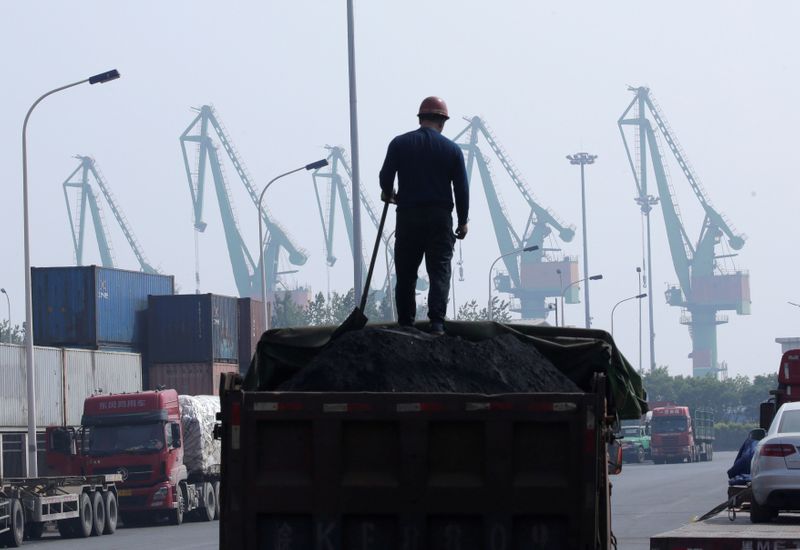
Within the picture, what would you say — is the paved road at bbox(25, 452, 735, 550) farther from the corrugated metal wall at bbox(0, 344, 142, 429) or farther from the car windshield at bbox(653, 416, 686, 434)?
the car windshield at bbox(653, 416, 686, 434)

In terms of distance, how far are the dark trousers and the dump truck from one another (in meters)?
1.69

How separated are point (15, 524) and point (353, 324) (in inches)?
752

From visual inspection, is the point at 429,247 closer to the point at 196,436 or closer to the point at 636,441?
the point at 196,436

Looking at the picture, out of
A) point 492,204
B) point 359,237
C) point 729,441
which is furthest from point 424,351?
point 492,204

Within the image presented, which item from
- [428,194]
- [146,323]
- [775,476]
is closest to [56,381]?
[146,323]

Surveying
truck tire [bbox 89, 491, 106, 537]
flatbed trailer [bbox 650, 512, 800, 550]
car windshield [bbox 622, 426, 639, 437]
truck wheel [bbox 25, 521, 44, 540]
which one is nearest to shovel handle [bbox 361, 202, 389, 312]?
flatbed trailer [bbox 650, 512, 800, 550]

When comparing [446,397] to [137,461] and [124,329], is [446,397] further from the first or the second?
[124,329]

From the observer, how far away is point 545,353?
8719mm

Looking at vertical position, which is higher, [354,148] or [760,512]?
[354,148]

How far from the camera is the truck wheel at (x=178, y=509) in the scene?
32.4 meters

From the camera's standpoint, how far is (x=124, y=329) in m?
44.1

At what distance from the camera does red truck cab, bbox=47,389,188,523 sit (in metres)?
31.4

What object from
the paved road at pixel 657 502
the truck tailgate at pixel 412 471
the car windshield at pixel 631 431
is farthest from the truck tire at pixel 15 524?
the car windshield at pixel 631 431

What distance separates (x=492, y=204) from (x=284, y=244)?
25.6 metres
